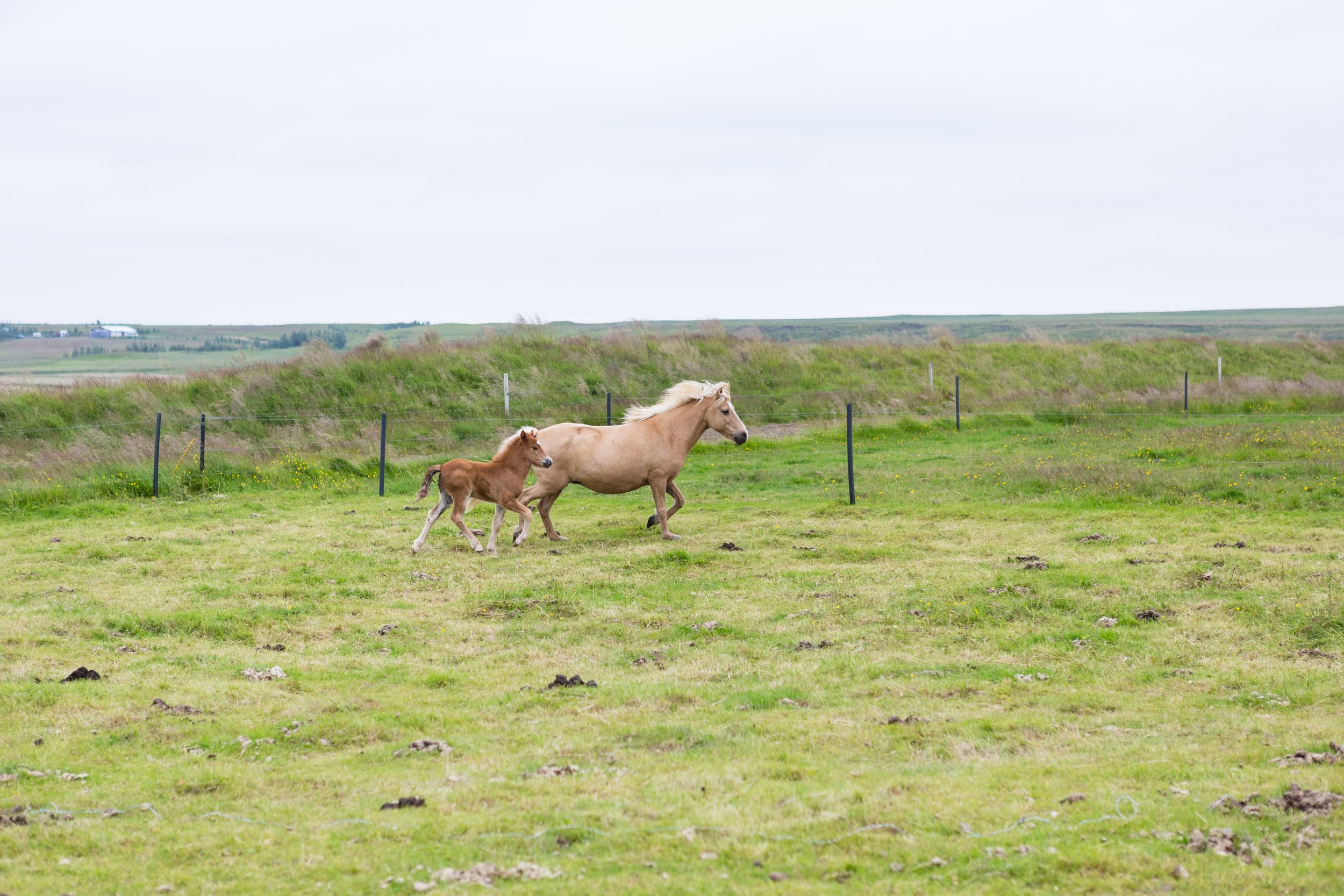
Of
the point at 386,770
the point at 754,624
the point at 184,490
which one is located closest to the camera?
the point at 386,770

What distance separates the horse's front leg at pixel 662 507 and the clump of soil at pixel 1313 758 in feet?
26.0

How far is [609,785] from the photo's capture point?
16.5 ft

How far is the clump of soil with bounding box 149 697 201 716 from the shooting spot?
6.33 meters

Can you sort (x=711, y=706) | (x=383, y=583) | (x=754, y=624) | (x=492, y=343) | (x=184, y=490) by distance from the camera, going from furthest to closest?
(x=492, y=343), (x=184, y=490), (x=383, y=583), (x=754, y=624), (x=711, y=706)

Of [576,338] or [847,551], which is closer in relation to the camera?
[847,551]

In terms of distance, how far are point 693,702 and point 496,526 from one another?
235 inches

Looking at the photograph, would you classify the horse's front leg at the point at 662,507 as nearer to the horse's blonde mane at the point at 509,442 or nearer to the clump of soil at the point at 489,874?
the horse's blonde mane at the point at 509,442

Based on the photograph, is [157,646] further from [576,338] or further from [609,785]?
[576,338]

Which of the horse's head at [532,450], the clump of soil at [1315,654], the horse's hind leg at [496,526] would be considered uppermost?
the horse's head at [532,450]

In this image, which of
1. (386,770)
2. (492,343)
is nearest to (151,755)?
(386,770)

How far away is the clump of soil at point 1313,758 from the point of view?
16.7 ft

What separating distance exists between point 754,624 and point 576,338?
976 inches

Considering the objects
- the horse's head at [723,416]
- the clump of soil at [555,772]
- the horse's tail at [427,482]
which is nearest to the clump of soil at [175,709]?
the clump of soil at [555,772]

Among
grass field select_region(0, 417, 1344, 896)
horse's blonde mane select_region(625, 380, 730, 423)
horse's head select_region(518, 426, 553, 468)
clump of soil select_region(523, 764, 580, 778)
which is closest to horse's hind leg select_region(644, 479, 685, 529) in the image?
grass field select_region(0, 417, 1344, 896)
